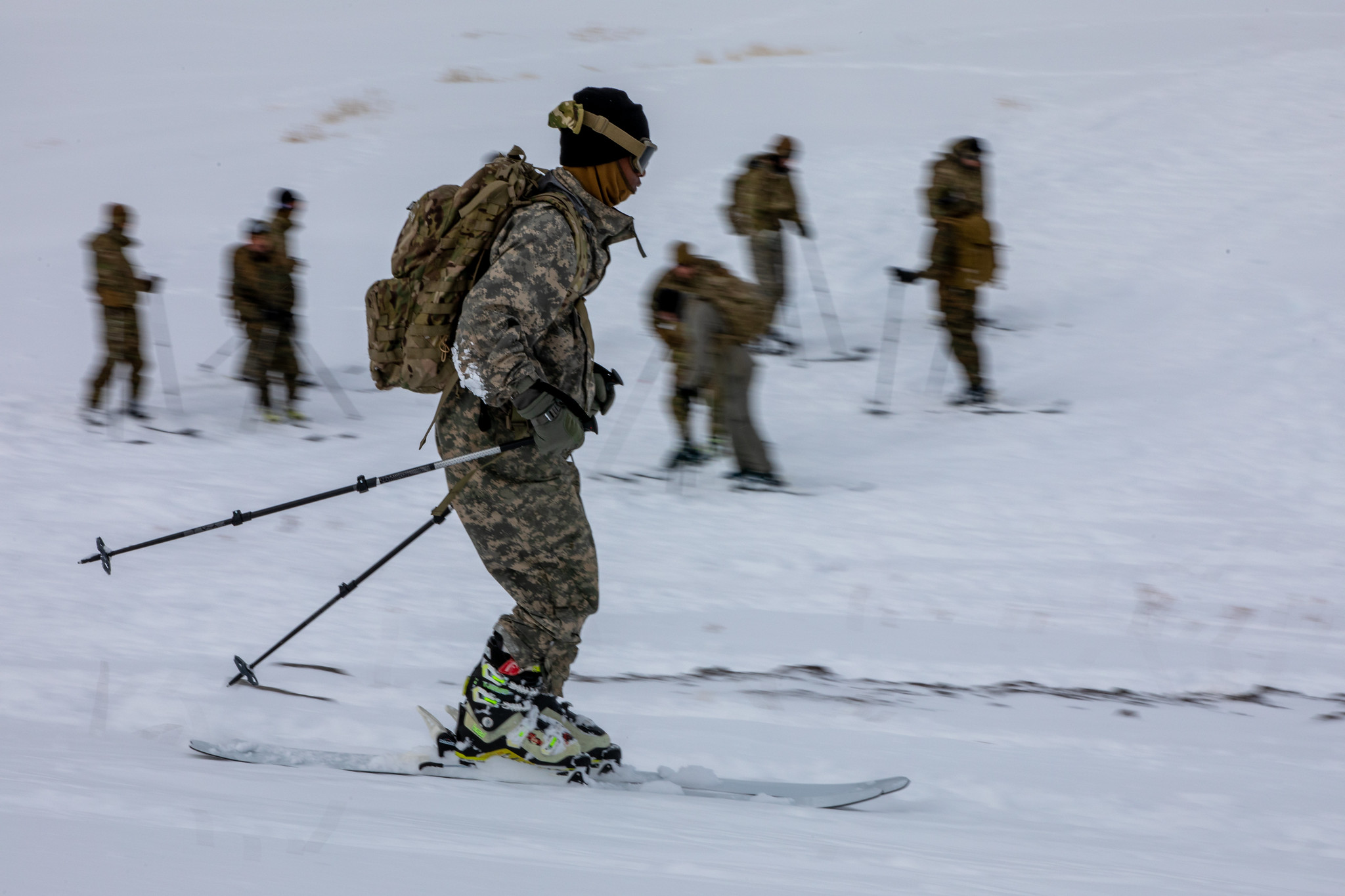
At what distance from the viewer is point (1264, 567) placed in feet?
20.5

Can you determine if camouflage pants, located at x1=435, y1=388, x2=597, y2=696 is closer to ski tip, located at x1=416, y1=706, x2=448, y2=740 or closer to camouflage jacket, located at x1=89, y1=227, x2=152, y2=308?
ski tip, located at x1=416, y1=706, x2=448, y2=740

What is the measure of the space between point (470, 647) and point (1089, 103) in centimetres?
1691

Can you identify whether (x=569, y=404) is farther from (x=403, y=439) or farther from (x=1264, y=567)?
(x=403, y=439)

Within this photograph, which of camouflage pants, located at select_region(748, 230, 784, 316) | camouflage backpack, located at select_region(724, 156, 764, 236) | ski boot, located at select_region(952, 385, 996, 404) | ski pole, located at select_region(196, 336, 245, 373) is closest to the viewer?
ski boot, located at select_region(952, 385, 996, 404)

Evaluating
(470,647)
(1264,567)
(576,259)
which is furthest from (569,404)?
(1264,567)

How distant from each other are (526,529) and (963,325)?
662 centimetres

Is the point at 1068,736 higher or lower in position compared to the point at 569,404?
lower

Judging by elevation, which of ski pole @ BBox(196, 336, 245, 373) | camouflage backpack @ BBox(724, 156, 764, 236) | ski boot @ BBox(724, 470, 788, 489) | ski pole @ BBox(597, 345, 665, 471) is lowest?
ski boot @ BBox(724, 470, 788, 489)

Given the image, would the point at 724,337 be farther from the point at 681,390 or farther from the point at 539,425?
the point at 539,425

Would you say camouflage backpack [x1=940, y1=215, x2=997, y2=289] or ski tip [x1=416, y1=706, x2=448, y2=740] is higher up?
camouflage backpack [x1=940, y1=215, x2=997, y2=289]

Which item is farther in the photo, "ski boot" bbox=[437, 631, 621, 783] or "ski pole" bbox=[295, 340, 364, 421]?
"ski pole" bbox=[295, 340, 364, 421]

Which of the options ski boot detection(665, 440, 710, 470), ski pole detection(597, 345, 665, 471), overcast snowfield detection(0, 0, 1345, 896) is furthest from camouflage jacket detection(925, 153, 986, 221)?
ski boot detection(665, 440, 710, 470)

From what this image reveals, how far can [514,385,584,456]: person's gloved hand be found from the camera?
9.00 ft

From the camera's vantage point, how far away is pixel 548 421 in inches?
109
